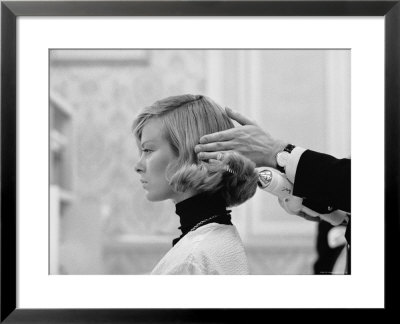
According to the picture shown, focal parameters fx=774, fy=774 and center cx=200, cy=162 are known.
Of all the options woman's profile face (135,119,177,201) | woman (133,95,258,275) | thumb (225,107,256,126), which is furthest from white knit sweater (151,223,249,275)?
thumb (225,107,256,126)

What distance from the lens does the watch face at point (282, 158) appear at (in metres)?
1.64

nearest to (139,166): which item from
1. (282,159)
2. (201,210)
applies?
(201,210)

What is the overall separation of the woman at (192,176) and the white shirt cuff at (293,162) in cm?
7

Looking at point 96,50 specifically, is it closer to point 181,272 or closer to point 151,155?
point 151,155

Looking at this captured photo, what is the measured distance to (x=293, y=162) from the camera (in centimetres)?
165

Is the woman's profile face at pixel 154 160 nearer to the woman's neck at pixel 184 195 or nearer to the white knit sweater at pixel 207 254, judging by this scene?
the woman's neck at pixel 184 195

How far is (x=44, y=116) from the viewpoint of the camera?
64.3 inches

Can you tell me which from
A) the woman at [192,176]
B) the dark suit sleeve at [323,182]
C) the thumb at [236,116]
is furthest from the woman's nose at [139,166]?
the dark suit sleeve at [323,182]

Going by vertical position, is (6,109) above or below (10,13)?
below

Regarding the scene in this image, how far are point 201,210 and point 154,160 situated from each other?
5.7 inches

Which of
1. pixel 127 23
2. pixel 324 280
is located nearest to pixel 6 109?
pixel 127 23

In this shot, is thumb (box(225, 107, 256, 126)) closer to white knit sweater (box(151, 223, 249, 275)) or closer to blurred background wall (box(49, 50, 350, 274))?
blurred background wall (box(49, 50, 350, 274))

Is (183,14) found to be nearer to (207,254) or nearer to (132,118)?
(132,118)

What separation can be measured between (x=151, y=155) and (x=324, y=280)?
447mm
